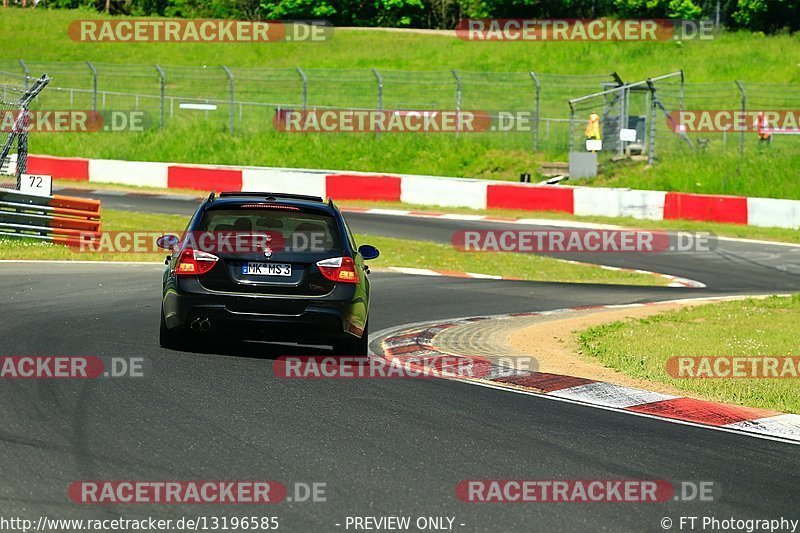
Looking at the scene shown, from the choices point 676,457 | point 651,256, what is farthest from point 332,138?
point 676,457

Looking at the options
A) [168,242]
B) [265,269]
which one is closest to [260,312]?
[265,269]

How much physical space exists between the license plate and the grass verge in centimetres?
968

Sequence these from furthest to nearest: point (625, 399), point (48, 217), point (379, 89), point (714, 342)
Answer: point (379, 89) < point (48, 217) < point (714, 342) < point (625, 399)

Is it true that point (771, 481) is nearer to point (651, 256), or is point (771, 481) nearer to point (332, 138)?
point (651, 256)

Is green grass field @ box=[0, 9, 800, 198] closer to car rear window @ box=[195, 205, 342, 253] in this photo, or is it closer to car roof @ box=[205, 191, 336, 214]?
car roof @ box=[205, 191, 336, 214]

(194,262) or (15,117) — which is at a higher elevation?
(15,117)

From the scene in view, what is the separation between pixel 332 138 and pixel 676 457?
107 feet

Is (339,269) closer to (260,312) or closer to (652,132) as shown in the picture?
(260,312)

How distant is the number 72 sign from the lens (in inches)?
789

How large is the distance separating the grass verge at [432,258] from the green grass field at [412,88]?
1006cm

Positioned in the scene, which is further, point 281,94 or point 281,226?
point 281,94

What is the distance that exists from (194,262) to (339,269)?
46.2 inches

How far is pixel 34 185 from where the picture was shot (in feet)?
66.1

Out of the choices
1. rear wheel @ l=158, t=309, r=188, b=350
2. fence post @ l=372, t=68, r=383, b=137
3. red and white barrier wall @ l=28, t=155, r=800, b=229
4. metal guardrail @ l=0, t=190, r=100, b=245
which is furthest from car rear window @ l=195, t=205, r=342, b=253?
fence post @ l=372, t=68, r=383, b=137
